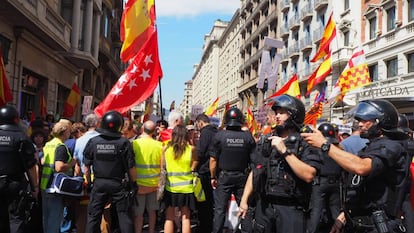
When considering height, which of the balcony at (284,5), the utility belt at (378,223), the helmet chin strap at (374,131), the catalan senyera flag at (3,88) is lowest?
the utility belt at (378,223)

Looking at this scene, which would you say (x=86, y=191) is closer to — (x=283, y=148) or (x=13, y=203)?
(x=13, y=203)

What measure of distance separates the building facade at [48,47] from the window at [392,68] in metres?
15.8

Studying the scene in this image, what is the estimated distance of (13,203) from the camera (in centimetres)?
463

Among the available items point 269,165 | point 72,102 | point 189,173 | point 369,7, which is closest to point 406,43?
point 369,7

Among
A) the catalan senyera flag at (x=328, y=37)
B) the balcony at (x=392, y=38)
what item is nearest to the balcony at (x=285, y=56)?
the balcony at (x=392, y=38)

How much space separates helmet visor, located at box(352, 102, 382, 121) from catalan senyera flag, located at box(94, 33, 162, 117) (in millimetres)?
4363

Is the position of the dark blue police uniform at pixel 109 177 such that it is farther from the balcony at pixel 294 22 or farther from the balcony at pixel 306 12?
the balcony at pixel 294 22

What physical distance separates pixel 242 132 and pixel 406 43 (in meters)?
17.5

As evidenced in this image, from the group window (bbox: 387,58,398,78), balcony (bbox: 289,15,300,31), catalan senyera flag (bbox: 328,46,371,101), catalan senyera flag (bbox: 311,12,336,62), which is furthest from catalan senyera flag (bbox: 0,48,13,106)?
balcony (bbox: 289,15,300,31)

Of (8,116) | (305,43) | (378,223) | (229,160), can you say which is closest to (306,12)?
(305,43)

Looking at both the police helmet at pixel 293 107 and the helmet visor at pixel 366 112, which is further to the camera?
the police helmet at pixel 293 107

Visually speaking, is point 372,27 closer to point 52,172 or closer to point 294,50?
point 294,50

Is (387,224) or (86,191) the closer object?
(387,224)

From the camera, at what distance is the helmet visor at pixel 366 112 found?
3.00m
